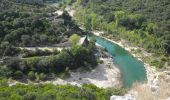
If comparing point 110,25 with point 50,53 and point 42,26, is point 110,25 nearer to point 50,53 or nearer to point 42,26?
point 42,26

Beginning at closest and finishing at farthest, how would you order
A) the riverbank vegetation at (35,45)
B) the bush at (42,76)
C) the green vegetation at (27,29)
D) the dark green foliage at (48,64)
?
1. the bush at (42,76)
2. the dark green foliage at (48,64)
3. the riverbank vegetation at (35,45)
4. the green vegetation at (27,29)

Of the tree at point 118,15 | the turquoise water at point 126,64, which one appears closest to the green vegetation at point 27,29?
the turquoise water at point 126,64

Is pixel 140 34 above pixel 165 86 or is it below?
below

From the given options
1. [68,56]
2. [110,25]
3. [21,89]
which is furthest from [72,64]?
[110,25]

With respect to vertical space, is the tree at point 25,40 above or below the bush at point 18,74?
above

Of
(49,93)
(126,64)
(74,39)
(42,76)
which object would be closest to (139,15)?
(126,64)

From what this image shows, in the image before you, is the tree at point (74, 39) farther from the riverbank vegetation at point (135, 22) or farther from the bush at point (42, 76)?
the bush at point (42, 76)
